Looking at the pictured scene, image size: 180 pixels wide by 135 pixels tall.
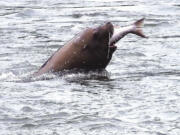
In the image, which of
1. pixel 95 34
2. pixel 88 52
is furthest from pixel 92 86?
pixel 95 34

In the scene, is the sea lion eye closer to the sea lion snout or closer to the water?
the sea lion snout

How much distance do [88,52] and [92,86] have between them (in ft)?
2.54

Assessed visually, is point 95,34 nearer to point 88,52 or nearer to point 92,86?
point 88,52

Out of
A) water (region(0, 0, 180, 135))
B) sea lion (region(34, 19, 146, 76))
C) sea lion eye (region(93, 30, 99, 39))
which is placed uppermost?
sea lion eye (region(93, 30, 99, 39))

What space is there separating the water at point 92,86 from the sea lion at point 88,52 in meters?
0.15

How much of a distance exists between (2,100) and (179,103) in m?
1.96

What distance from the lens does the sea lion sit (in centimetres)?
1030

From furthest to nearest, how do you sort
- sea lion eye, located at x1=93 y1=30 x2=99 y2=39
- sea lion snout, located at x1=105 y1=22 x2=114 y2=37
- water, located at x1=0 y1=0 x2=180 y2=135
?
sea lion eye, located at x1=93 y1=30 x2=99 y2=39 < sea lion snout, located at x1=105 y1=22 x2=114 y2=37 < water, located at x1=0 y1=0 x2=180 y2=135

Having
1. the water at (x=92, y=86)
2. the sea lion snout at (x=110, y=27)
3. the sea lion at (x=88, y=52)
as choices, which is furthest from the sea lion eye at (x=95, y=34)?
the water at (x=92, y=86)

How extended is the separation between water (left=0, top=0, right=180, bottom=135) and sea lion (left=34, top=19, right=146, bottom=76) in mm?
148

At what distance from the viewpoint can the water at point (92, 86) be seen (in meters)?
7.79

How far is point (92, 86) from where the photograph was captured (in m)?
9.72

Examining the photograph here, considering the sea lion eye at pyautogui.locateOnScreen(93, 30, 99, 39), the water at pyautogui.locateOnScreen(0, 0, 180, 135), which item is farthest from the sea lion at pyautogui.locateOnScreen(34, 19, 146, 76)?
the water at pyautogui.locateOnScreen(0, 0, 180, 135)

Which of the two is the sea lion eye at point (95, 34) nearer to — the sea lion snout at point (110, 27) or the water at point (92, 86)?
the sea lion snout at point (110, 27)
